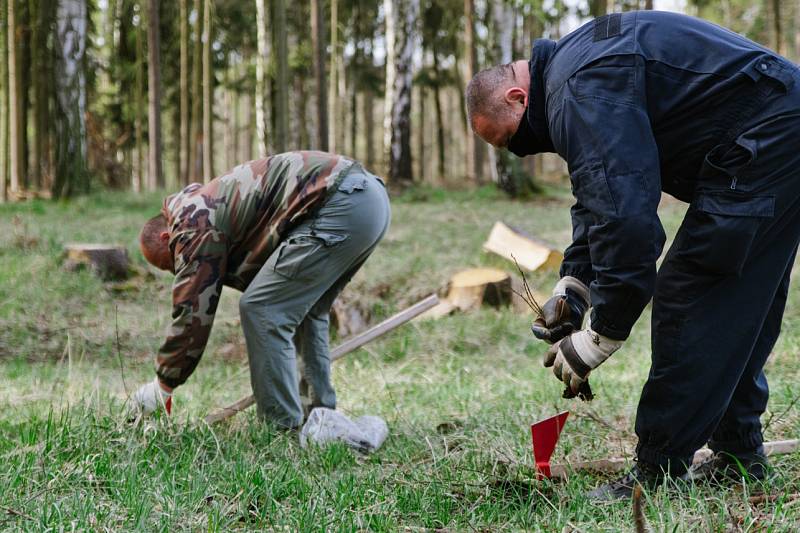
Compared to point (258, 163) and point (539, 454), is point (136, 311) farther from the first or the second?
point (539, 454)

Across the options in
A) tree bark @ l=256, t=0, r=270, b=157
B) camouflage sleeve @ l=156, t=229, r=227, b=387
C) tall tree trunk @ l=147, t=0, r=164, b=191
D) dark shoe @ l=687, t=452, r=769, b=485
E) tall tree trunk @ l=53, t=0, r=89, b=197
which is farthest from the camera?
tree bark @ l=256, t=0, r=270, b=157

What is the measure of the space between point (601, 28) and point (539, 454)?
1.58m

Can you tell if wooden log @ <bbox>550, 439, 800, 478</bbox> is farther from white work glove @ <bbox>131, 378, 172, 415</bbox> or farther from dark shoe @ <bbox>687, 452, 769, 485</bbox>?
white work glove @ <bbox>131, 378, 172, 415</bbox>

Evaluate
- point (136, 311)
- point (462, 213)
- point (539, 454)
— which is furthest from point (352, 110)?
point (539, 454)

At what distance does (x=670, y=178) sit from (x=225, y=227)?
220cm

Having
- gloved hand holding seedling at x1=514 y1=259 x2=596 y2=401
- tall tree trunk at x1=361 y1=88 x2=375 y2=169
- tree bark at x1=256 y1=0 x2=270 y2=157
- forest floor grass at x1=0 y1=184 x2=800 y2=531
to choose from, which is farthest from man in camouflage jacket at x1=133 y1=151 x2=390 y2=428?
tall tree trunk at x1=361 y1=88 x2=375 y2=169

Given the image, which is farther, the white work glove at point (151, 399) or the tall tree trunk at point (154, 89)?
the tall tree trunk at point (154, 89)

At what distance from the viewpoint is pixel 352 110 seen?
938 inches

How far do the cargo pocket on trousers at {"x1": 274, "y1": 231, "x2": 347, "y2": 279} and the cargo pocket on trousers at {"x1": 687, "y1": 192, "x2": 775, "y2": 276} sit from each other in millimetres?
1969

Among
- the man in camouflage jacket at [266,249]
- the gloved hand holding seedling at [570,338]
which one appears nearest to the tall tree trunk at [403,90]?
the man in camouflage jacket at [266,249]

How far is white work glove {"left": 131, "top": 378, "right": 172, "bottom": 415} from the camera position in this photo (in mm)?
3895

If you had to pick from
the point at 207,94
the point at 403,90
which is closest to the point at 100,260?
the point at 207,94

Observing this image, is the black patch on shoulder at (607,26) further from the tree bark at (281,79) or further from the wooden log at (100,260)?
the tree bark at (281,79)

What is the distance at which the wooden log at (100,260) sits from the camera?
8148 mm
